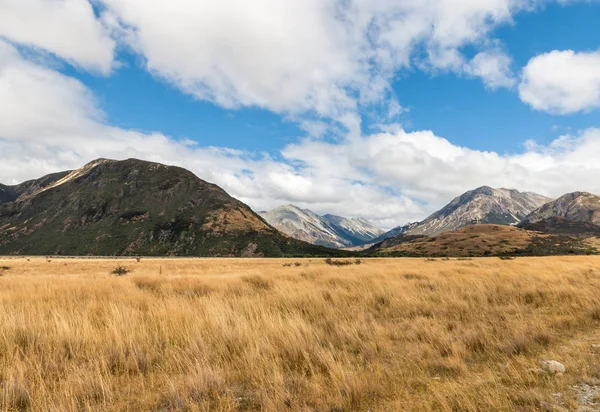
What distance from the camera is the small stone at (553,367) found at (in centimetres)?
425

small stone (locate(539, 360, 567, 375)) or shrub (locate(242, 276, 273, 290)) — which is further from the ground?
small stone (locate(539, 360, 567, 375))

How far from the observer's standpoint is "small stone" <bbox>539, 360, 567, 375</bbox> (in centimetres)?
425

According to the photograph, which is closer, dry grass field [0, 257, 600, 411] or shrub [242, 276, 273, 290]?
dry grass field [0, 257, 600, 411]

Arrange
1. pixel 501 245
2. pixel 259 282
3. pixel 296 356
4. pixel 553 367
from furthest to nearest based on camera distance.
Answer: pixel 501 245
pixel 259 282
pixel 296 356
pixel 553 367

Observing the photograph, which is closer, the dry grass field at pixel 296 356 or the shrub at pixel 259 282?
the dry grass field at pixel 296 356

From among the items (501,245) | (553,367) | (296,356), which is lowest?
(296,356)

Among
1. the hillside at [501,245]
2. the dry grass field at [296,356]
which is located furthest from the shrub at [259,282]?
the hillside at [501,245]

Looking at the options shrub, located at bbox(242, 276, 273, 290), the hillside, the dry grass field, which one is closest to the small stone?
the dry grass field

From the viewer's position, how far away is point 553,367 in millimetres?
4285

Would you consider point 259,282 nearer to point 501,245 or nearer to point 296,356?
point 296,356

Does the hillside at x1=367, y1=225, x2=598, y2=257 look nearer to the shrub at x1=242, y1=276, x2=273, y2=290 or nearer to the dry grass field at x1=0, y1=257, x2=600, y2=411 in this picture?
the shrub at x1=242, y1=276, x2=273, y2=290

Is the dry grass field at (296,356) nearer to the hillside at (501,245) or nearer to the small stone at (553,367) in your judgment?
the small stone at (553,367)

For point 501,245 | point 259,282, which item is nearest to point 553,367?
point 259,282

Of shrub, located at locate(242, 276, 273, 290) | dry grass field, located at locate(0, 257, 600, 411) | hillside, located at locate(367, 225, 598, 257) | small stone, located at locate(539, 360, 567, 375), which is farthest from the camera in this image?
hillside, located at locate(367, 225, 598, 257)
